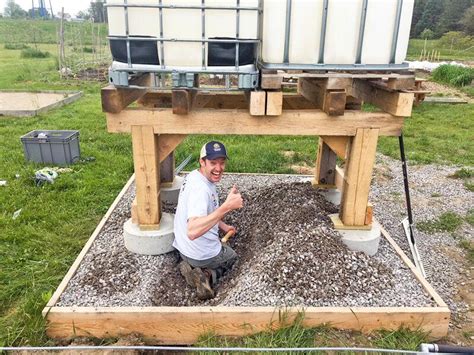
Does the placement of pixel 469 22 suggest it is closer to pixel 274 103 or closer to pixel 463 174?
pixel 463 174

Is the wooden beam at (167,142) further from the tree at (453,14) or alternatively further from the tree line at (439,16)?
the tree at (453,14)

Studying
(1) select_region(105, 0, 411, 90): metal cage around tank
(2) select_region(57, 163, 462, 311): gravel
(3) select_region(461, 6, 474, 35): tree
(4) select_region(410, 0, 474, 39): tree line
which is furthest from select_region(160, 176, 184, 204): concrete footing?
(4) select_region(410, 0, 474, 39): tree line

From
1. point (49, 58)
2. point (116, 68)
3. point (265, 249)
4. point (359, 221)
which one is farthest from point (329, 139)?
point (49, 58)

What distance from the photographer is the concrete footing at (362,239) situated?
4113mm

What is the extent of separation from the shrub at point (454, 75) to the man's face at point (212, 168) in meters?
17.6

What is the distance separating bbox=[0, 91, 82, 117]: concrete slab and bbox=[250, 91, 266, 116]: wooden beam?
9131mm

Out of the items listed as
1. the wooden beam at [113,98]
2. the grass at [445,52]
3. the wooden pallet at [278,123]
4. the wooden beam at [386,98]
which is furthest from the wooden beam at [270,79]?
the grass at [445,52]

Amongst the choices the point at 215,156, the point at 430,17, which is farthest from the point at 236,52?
the point at 430,17

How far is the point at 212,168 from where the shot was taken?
3.87 meters

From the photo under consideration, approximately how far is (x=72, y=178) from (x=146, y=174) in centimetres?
335

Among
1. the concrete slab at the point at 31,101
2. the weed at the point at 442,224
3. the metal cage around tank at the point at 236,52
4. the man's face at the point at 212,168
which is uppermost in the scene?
the metal cage around tank at the point at 236,52

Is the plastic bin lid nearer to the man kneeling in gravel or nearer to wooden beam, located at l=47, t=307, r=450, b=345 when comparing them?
the man kneeling in gravel

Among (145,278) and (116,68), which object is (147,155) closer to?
(116,68)

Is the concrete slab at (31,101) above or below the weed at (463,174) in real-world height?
above
